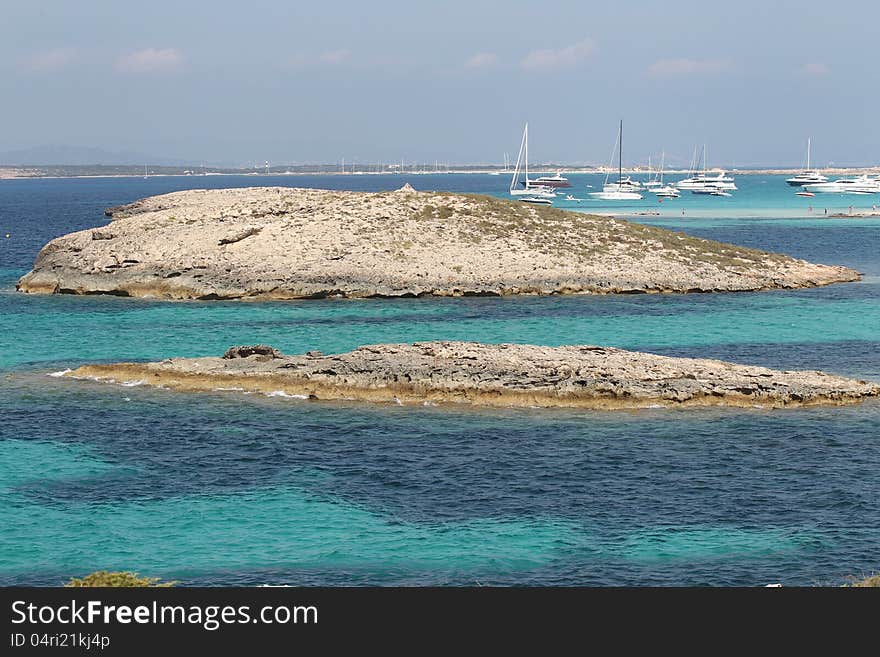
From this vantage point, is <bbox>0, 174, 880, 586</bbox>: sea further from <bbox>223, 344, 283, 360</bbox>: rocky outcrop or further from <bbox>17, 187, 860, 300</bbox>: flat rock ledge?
<bbox>17, 187, 860, 300</bbox>: flat rock ledge

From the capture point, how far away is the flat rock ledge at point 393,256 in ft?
237

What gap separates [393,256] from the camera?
75.1m

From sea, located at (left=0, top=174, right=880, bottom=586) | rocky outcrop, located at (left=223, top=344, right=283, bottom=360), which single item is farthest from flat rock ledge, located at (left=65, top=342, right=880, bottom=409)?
sea, located at (left=0, top=174, right=880, bottom=586)

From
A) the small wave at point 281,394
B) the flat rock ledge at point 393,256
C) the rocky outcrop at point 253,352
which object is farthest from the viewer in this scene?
the flat rock ledge at point 393,256

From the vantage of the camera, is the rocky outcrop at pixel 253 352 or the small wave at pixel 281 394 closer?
the small wave at pixel 281 394

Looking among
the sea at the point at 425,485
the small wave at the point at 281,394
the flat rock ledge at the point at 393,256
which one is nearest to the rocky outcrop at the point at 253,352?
the small wave at the point at 281,394

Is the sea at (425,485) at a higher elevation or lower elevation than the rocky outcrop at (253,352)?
lower

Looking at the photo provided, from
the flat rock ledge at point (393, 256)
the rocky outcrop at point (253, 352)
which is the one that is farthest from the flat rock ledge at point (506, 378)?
the flat rock ledge at point (393, 256)

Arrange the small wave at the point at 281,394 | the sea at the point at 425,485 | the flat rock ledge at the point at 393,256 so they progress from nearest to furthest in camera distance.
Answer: the sea at the point at 425,485 → the small wave at the point at 281,394 → the flat rock ledge at the point at 393,256

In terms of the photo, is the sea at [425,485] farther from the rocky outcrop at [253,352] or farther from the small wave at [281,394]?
the rocky outcrop at [253,352]

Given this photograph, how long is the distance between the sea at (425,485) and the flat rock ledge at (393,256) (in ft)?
62.7

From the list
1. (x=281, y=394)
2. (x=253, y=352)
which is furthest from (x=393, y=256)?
(x=281, y=394)

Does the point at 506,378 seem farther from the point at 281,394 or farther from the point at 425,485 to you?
the point at 425,485

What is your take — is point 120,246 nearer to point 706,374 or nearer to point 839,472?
point 706,374
